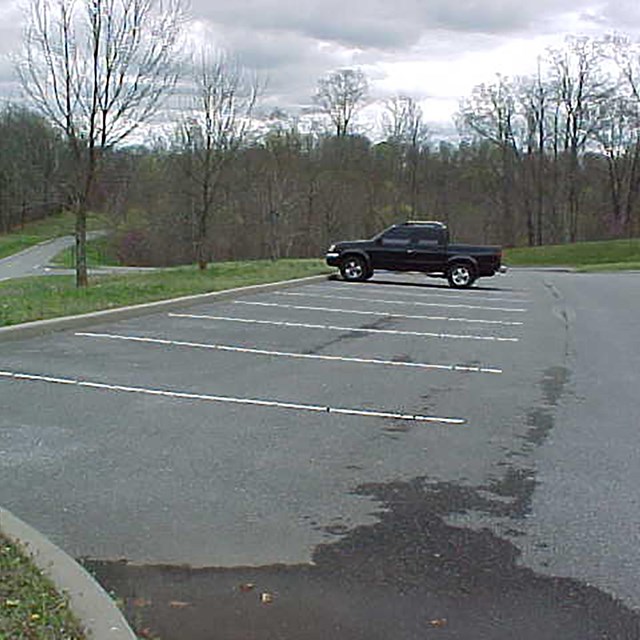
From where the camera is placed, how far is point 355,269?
26734mm

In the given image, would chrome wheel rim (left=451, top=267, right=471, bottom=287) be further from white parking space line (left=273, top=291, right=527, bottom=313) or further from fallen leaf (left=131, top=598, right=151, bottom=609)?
fallen leaf (left=131, top=598, right=151, bottom=609)

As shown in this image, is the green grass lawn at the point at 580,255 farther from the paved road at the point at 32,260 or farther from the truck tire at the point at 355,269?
the truck tire at the point at 355,269

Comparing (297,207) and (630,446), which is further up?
(297,207)

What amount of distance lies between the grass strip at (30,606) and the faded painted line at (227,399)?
13.8 feet

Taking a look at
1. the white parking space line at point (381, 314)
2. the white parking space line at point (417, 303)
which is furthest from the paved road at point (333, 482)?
the white parking space line at point (417, 303)

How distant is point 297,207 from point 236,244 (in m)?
4.66

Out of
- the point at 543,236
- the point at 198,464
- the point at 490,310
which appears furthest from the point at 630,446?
the point at 543,236

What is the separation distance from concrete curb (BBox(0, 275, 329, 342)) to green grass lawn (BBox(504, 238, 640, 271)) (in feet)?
125

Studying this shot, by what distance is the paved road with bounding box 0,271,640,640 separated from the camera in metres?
4.25

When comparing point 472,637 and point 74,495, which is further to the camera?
point 74,495

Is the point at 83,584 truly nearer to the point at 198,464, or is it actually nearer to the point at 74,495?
the point at 74,495

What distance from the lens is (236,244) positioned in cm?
6209

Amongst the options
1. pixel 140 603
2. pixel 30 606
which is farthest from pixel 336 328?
pixel 30 606

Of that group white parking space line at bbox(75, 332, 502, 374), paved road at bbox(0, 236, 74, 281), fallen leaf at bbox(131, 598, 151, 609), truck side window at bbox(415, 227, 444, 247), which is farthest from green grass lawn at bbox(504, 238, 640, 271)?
fallen leaf at bbox(131, 598, 151, 609)
